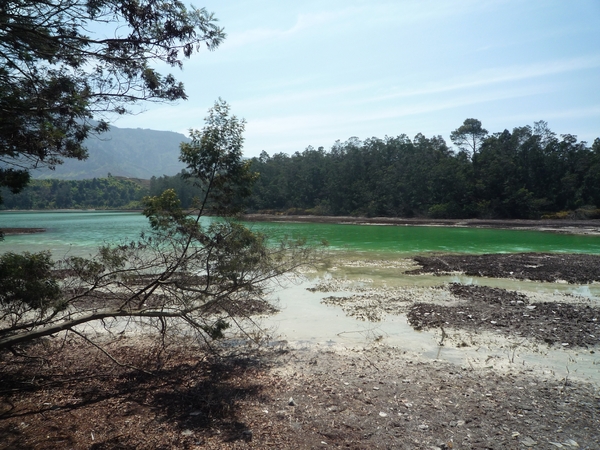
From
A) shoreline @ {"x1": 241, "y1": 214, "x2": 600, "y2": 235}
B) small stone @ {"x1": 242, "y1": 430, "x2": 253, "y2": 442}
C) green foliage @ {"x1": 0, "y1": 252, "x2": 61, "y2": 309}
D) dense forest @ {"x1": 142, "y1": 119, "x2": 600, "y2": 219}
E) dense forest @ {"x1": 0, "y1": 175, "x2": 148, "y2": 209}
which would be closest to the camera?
small stone @ {"x1": 242, "y1": 430, "x2": 253, "y2": 442}

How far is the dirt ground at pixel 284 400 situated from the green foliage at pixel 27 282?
129 cm

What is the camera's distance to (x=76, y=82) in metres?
6.33

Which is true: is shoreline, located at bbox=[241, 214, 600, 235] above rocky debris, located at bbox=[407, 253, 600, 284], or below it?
above

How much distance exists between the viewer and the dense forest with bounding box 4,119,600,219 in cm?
6091

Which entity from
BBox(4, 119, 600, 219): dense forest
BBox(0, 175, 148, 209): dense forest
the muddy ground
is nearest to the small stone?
the muddy ground

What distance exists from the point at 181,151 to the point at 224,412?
15.3 feet

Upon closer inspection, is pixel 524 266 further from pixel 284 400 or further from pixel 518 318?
pixel 284 400

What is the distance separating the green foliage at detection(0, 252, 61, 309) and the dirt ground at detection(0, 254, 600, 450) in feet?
4.22

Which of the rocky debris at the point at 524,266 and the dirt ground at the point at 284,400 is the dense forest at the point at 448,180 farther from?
the dirt ground at the point at 284,400

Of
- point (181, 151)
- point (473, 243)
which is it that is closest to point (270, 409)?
point (181, 151)

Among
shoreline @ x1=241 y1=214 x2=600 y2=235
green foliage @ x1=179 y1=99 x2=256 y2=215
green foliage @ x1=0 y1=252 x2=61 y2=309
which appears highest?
green foliage @ x1=179 y1=99 x2=256 y2=215

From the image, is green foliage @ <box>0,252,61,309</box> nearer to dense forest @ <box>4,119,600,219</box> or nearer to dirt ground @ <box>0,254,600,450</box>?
dirt ground @ <box>0,254,600,450</box>

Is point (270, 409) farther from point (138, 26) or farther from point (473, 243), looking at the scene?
point (473, 243)

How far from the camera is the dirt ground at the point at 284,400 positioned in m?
5.19
